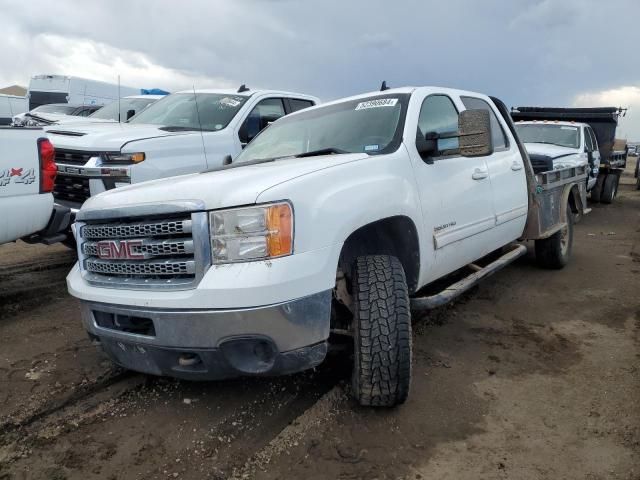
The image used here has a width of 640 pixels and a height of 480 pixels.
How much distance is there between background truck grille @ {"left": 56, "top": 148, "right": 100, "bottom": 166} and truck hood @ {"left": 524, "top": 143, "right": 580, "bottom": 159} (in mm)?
7483

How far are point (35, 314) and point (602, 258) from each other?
6.63 meters

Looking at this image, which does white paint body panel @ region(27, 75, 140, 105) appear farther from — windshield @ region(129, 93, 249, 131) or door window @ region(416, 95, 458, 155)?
door window @ region(416, 95, 458, 155)

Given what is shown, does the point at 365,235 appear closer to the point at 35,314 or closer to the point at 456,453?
the point at 456,453

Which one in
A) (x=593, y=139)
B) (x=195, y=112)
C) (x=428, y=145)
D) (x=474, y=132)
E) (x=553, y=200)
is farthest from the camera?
(x=593, y=139)

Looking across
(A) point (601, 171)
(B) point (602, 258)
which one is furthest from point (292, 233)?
(A) point (601, 171)

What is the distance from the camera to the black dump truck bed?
44.9 ft

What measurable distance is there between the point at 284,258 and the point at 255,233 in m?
0.18

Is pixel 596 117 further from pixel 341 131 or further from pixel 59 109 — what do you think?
pixel 59 109

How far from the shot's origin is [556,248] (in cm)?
588

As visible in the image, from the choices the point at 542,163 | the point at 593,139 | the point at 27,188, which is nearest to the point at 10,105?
the point at 27,188

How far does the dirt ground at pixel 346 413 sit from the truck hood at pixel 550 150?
5785mm

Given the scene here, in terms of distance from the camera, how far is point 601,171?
45.4 ft

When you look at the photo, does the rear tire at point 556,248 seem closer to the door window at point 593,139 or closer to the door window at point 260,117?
the door window at point 260,117

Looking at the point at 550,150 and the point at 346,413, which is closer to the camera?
the point at 346,413
